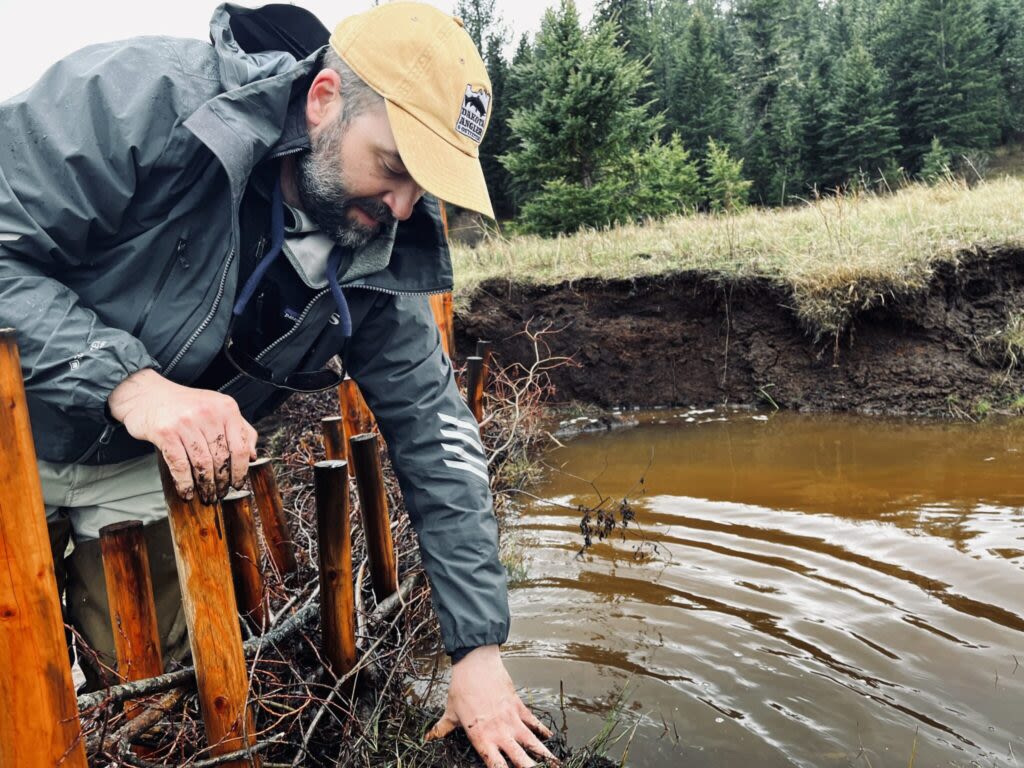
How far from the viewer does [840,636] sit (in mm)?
3012

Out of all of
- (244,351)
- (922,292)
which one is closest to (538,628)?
(244,351)

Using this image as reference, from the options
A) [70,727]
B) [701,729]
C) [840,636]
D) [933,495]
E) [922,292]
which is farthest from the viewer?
[922,292]

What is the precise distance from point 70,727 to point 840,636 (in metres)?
2.71

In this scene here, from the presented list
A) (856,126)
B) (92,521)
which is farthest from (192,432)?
(856,126)

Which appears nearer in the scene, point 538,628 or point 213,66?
point 213,66

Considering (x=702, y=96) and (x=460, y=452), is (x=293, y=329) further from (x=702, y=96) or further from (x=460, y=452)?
(x=702, y=96)

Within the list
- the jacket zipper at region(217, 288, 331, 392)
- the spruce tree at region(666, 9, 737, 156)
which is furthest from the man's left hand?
the spruce tree at region(666, 9, 737, 156)

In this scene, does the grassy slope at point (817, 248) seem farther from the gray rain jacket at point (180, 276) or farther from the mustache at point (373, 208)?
the mustache at point (373, 208)

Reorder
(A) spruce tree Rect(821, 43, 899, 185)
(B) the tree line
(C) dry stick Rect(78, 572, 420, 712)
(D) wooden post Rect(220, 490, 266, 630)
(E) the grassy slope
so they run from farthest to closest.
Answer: (A) spruce tree Rect(821, 43, 899, 185) < (B) the tree line < (E) the grassy slope < (D) wooden post Rect(220, 490, 266, 630) < (C) dry stick Rect(78, 572, 420, 712)

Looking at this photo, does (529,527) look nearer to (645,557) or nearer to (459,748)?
(645,557)

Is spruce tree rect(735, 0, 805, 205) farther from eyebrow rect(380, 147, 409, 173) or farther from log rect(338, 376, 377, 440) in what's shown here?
eyebrow rect(380, 147, 409, 173)

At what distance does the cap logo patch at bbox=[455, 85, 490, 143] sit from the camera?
1901 mm

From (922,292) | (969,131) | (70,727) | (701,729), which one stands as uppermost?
(969,131)

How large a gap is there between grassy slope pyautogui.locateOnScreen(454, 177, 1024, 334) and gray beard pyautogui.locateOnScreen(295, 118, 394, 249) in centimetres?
570
